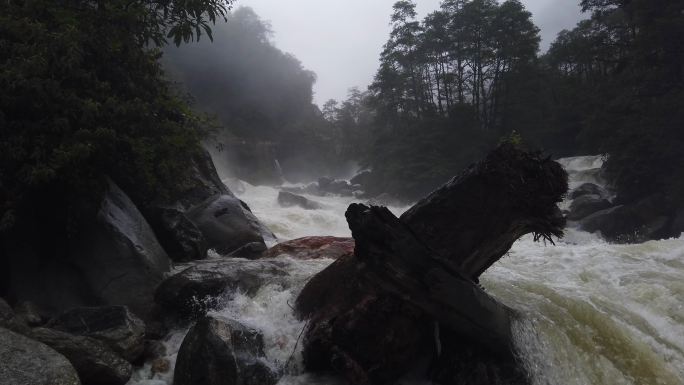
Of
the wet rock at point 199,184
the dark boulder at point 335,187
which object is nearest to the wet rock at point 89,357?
the wet rock at point 199,184

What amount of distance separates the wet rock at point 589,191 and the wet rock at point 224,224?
1498 centimetres

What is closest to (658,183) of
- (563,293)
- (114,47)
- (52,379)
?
(563,293)

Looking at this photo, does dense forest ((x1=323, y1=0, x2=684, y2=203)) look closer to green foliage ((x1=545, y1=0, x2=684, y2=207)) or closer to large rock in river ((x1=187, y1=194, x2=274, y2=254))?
green foliage ((x1=545, y1=0, x2=684, y2=207))

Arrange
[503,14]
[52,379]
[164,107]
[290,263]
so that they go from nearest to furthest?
[52,379], [290,263], [164,107], [503,14]

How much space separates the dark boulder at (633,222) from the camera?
15266 mm

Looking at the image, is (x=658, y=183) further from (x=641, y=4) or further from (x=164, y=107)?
(x=164, y=107)

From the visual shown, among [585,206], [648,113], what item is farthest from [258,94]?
[648,113]

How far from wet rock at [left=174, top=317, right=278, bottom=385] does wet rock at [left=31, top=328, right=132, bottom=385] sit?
47 cm

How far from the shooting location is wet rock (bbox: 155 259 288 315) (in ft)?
17.2

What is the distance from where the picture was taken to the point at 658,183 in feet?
54.1

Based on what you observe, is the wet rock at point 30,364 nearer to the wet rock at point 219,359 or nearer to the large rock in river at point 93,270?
the wet rock at point 219,359

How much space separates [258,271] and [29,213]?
283cm

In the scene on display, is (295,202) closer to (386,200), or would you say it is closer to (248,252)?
(386,200)

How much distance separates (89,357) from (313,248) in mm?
4664
